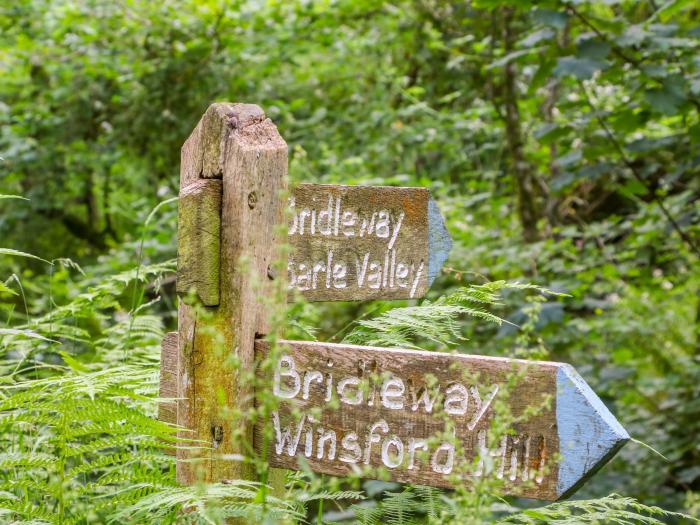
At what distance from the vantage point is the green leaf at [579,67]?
318cm

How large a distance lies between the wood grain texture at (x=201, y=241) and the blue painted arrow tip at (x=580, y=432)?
71cm

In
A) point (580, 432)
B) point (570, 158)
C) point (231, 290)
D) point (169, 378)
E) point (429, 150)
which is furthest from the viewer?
point (429, 150)

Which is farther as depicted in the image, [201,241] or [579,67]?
[579,67]

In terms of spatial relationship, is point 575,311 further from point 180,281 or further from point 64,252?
point 64,252

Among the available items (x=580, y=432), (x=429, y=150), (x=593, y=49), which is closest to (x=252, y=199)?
(x=580, y=432)

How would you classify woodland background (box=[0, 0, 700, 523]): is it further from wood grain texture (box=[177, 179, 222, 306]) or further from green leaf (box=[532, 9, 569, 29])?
wood grain texture (box=[177, 179, 222, 306])

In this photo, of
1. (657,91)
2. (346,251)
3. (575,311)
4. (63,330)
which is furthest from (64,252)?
(346,251)

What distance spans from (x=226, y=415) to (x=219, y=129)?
85 centimetres

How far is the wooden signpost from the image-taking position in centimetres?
129

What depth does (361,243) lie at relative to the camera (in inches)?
71.1

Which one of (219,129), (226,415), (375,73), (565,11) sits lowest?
(226,415)

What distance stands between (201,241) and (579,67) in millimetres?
2148

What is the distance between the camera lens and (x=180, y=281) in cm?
161

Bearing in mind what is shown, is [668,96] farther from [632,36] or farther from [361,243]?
[361,243]
